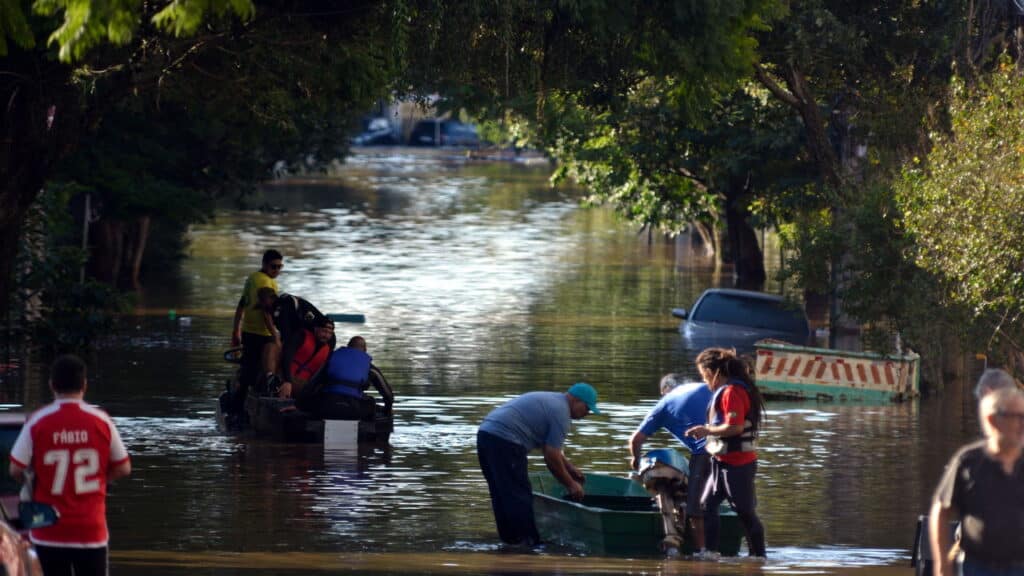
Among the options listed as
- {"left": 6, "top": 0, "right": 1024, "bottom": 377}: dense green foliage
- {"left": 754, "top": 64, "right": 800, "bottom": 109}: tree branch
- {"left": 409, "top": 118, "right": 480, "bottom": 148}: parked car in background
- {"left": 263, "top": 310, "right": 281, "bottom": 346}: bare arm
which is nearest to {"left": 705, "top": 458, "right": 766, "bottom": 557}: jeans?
{"left": 6, "top": 0, "right": 1024, "bottom": 377}: dense green foliage

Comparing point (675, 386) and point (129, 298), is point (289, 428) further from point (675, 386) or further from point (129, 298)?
point (129, 298)

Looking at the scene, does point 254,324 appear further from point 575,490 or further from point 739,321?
point 739,321

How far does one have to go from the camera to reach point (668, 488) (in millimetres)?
13766

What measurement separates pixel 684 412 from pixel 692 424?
0.33 feet

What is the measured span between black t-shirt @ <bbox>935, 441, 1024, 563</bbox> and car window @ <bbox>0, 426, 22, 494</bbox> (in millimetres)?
4928

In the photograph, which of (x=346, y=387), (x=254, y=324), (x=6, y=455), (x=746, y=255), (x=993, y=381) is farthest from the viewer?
(x=746, y=255)

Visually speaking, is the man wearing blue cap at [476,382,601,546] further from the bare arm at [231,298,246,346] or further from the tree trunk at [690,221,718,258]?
the tree trunk at [690,221,718,258]

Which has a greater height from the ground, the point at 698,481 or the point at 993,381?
the point at 993,381

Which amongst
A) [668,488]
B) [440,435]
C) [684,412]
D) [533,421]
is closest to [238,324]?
[440,435]

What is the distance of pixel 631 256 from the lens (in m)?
58.4

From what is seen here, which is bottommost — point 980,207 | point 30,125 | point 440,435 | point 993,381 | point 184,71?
point 440,435

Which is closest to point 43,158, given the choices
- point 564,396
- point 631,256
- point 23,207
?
point 23,207

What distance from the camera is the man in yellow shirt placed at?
20344 mm

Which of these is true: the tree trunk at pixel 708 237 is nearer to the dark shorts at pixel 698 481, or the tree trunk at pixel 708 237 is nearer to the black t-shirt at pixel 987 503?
the dark shorts at pixel 698 481
